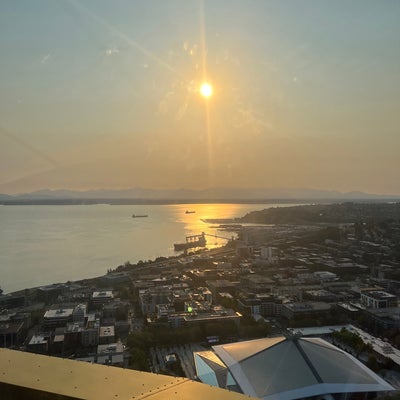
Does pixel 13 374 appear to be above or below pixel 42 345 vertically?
above

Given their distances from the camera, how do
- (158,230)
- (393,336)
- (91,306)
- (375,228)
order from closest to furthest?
(393,336), (91,306), (375,228), (158,230)

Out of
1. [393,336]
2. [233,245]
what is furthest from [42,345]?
[233,245]

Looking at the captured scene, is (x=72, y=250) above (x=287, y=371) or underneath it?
above

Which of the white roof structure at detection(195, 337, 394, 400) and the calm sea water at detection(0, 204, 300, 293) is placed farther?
the calm sea water at detection(0, 204, 300, 293)

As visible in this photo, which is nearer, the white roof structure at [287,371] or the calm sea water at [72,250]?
the white roof structure at [287,371]

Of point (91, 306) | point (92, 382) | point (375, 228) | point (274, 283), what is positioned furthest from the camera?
point (375, 228)

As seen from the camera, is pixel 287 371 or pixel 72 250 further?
pixel 72 250

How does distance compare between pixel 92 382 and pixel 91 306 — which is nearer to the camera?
pixel 92 382

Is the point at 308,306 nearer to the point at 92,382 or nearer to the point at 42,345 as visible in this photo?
the point at 42,345
